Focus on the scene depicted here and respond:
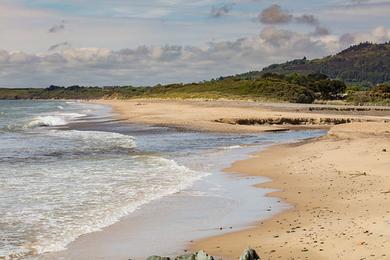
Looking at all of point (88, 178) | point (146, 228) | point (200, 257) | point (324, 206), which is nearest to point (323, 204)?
point (324, 206)

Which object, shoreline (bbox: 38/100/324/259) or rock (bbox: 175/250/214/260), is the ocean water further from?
rock (bbox: 175/250/214/260)

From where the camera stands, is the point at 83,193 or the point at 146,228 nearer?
the point at 146,228

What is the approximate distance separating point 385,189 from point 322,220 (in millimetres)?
4221

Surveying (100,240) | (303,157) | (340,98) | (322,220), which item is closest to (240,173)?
(303,157)

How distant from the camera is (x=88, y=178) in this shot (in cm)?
2266

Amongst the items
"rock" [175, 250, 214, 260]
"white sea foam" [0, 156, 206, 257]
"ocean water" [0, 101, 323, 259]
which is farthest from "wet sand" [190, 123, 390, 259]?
"white sea foam" [0, 156, 206, 257]

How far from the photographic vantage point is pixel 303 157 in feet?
91.7

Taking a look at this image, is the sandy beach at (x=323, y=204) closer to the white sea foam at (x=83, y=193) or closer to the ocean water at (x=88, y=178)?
the ocean water at (x=88, y=178)

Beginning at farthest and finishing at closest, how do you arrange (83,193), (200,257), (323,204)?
(83,193), (323,204), (200,257)

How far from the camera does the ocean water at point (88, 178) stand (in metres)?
14.1

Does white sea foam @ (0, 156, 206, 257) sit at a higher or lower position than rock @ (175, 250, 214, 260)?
lower

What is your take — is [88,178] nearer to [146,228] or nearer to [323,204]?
[146,228]

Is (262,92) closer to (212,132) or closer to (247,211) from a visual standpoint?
(212,132)

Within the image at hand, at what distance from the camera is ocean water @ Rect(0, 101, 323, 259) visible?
14102 millimetres
